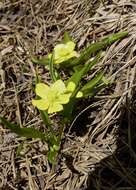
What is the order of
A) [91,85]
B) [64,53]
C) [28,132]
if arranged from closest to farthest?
[28,132] < [91,85] < [64,53]

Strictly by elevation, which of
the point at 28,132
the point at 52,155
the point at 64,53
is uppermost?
the point at 64,53

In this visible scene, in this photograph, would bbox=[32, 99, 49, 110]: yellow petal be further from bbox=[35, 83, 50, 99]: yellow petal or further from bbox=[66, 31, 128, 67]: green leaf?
bbox=[66, 31, 128, 67]: green leaf

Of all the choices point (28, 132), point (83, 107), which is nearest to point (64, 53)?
point (83, 107)

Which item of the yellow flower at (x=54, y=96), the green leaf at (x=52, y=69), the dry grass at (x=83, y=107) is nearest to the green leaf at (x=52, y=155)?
the dry grass at (x=83, y=107)

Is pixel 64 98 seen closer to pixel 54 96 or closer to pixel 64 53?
pixel 54 96

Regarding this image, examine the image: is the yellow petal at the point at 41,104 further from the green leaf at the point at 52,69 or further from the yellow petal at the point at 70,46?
the yellow petal at the point at 70,46

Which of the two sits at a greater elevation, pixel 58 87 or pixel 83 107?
pixel 58 87
